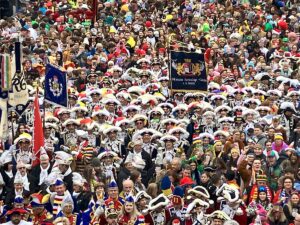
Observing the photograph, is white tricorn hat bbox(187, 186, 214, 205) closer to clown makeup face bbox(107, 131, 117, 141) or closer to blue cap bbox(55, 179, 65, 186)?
blue cap bbox(55, 179, 65, 186)

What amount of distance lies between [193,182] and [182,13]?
19222 mm

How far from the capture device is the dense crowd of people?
31688 millimetres

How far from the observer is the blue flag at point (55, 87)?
36.8 m

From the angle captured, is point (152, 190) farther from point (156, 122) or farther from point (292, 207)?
point (156, 122)

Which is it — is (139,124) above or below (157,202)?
above

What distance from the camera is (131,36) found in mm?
47500

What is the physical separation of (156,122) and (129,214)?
699 centimetres

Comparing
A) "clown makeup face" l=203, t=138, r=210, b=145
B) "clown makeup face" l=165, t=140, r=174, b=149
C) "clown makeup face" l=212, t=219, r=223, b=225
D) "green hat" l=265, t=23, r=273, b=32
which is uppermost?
"green hat" l=265, t=23, r=273, b=32

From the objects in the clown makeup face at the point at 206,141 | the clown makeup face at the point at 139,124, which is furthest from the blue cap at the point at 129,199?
the clown makeup face at the point at 139,124

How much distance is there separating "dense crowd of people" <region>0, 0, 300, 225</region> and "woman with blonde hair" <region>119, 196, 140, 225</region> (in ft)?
0.07

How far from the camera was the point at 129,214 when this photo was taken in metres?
31.2

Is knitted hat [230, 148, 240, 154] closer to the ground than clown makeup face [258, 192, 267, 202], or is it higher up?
higher up

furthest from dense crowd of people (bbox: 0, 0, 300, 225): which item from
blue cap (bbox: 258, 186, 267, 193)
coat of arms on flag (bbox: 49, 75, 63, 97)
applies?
coat of arms on flag (bbox: 49, 75, 63, 97)

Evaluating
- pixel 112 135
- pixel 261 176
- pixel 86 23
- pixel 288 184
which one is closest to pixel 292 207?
pixel 288 184
